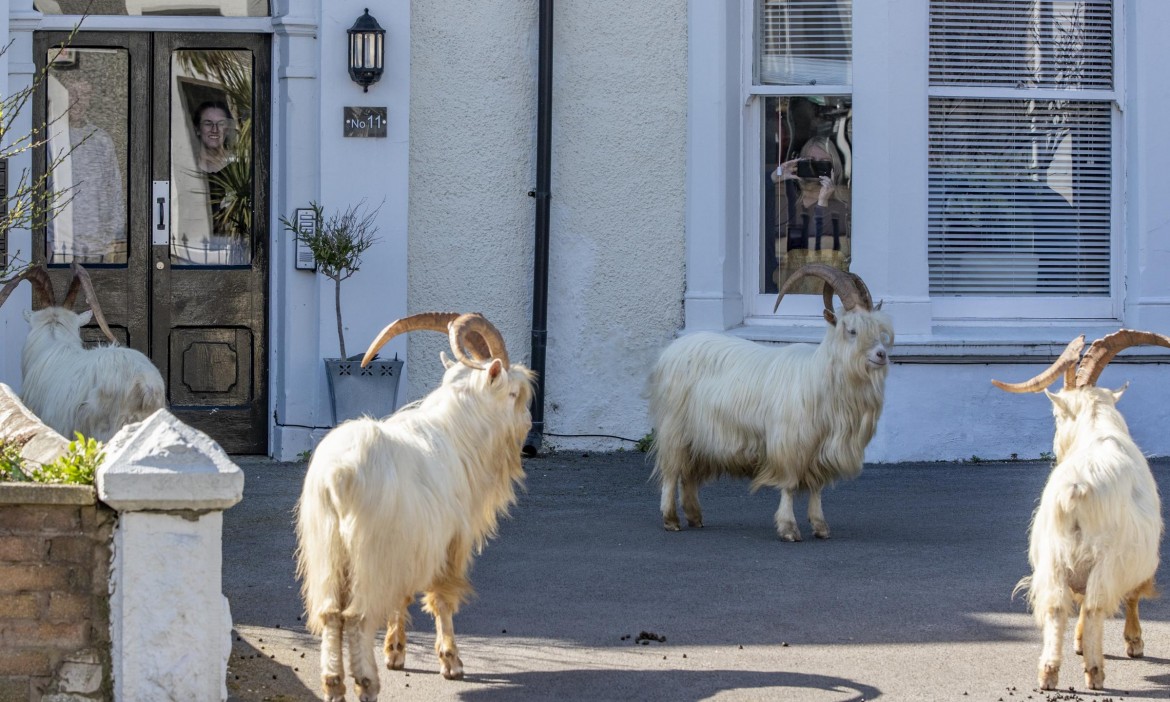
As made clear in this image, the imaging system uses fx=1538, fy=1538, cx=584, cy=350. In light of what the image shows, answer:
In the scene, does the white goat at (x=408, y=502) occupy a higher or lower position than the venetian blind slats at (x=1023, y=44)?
lower

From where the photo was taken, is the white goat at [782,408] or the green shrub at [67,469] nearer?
the green shrub at [67,469]

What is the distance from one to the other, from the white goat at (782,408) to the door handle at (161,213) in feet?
14.4

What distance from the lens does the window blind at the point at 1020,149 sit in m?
12.2

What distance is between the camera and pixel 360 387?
11078 millimetres

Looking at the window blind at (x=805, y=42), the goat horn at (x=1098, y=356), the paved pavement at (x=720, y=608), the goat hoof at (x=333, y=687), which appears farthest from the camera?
the window blind at (x=805, y=42)

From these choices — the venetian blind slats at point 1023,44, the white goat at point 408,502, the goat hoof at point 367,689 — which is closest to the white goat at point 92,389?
the white goat at point 408,502

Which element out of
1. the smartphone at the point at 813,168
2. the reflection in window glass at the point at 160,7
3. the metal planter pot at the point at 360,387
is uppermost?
the reflection in window glass at the point at 160,7

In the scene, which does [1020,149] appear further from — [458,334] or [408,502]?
[408,502]

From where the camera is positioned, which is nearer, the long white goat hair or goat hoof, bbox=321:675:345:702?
goat hoof, bbox=321:675:345:702

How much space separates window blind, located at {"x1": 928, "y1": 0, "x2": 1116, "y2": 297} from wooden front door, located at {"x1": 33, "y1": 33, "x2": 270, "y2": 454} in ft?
17.5

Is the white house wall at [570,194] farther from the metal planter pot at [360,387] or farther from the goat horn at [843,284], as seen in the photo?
the goat horn at [843,284]

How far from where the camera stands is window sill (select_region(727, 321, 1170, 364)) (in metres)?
11.5

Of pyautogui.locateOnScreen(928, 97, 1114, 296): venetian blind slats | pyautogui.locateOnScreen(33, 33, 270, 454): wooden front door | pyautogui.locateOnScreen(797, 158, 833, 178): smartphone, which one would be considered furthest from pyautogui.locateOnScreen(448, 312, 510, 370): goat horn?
pyautogui.locateOnScreen(928, 97, 1114, 296): venetian blind slats

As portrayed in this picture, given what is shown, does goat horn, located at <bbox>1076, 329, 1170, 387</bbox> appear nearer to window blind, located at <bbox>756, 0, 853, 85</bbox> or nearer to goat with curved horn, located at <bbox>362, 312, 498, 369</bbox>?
goat with curved horn, located at <bbox>362, 312, 498, 369</bbox>
